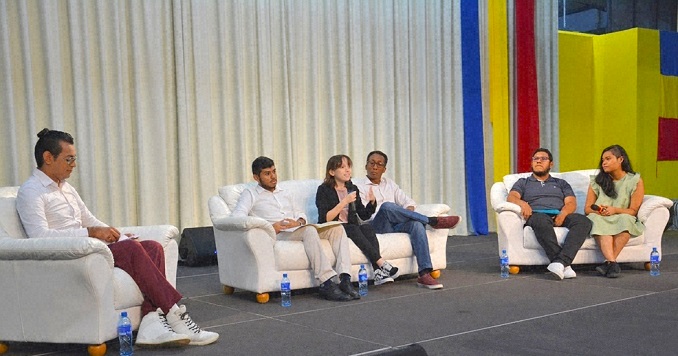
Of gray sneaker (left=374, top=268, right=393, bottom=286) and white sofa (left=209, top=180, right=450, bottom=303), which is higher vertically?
white sofa (left=209, top=180, right=450, bottom=303)

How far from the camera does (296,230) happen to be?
4.61 metres

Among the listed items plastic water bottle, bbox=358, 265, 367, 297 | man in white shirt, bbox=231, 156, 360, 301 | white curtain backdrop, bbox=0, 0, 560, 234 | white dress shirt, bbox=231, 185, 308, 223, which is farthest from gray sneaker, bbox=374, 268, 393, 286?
white curtain backdrop, bbox=0, 0, 560, 234

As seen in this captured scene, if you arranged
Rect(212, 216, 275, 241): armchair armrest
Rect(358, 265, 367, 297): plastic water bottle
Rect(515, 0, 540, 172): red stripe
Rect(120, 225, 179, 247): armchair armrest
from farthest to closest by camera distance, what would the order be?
Rect(515, 0, 540, 172): red stripe < Rect(358, 265, 367, 297): plastic water bottle < Rect(212, 216, 275, 241): armchair armrest < Rect(120, 225, 179, 247): armchair armrest

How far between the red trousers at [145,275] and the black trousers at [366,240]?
5.38ft

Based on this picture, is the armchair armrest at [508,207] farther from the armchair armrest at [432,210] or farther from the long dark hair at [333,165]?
the long dark hair at [333,165]

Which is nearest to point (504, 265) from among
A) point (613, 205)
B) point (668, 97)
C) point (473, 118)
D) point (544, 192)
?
point (544, 192)

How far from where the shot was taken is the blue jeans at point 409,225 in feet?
16.1

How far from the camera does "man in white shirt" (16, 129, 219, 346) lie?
3.32m

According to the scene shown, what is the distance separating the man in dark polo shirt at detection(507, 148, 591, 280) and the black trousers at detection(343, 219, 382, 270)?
1221 mm

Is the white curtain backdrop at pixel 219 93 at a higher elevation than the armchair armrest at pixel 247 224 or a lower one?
higher

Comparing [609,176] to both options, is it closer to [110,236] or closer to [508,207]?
[508,207]

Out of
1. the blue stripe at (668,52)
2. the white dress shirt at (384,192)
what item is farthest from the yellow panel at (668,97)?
the white dress shirt at (384,192)

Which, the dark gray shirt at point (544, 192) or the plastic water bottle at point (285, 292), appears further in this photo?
the dark gray shirt at point (544, 192)

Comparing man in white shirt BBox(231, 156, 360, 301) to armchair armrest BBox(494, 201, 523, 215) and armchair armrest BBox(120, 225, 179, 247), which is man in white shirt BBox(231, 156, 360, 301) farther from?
armchair armrest BBox(494, 201, 523, 215)
